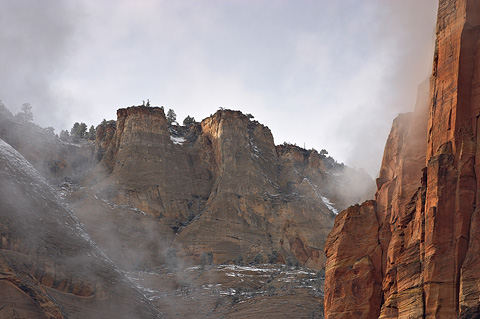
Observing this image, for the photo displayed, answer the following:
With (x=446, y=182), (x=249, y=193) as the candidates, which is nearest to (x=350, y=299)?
(x=446, y=182)

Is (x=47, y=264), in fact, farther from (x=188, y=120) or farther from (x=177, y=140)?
(x=188, y=120)

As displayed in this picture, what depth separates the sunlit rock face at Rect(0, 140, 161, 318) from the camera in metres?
65.9

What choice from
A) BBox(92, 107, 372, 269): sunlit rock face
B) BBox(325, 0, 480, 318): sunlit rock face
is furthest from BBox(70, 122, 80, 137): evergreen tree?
BBox(325, 0, 480, 318): sunlit rock face

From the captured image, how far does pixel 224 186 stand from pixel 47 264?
192 feet

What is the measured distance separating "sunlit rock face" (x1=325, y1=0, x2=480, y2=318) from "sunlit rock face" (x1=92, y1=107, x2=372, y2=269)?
77.5 metres

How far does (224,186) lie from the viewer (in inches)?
5187

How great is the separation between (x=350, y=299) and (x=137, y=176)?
9414cm

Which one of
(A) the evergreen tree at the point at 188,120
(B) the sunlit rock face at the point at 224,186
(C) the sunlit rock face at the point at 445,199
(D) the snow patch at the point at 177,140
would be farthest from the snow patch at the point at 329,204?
(C) the sunlit rock face at the point at 445,199

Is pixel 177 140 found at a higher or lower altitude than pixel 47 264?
higher

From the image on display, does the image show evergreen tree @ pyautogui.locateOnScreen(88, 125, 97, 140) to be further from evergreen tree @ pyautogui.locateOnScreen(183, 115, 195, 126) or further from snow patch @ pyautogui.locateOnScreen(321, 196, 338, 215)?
snow patch @ pyautogui.locateOnScreen(321, 196, 338, 215)

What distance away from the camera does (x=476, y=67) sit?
108 ft

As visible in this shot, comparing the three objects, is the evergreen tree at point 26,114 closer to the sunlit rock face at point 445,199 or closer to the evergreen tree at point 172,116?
the evergreen tree at point 172,116

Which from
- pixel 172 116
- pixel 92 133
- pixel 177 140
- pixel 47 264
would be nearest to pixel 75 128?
pixel 92 133

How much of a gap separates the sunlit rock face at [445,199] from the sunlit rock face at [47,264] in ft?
122
